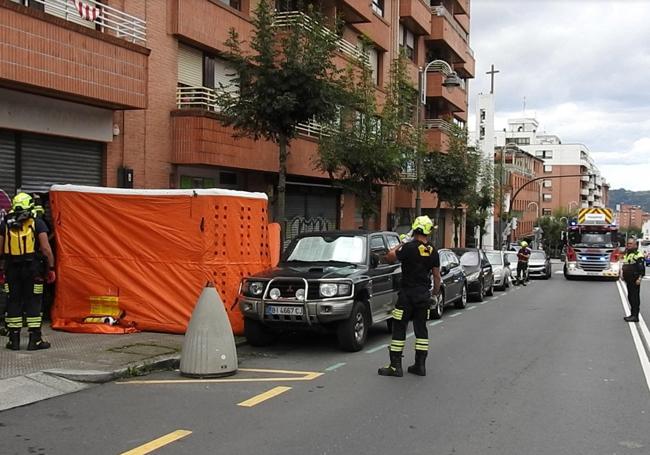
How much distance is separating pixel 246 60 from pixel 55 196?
521 centimetres

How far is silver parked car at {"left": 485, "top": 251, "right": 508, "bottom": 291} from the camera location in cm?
2311

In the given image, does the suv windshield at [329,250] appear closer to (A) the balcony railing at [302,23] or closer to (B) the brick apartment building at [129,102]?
(B) the brick apartment building at [129,102]

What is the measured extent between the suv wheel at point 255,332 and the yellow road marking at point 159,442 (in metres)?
4.14

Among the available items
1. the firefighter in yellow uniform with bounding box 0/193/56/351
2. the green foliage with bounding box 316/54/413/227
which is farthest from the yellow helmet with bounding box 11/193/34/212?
the green foliage with bounding box 316/54/413/227

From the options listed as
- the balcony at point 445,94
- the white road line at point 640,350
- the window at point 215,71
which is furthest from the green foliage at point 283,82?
the balcony at point 445,94

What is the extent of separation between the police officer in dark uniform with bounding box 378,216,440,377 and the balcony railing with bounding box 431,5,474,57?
96.5 feet

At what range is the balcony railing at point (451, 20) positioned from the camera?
35.0 meters

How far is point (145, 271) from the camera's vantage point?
35.0 feet

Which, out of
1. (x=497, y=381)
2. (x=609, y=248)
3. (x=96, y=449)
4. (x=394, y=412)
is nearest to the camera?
(x=96, y=449)

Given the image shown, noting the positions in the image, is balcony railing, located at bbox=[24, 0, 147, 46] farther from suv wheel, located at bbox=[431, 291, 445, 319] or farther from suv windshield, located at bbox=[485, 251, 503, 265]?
suv windshield, located at bbox=[485, 251, 503, 265]

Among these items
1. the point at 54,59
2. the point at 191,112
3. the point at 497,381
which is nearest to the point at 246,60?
the point at 191,112

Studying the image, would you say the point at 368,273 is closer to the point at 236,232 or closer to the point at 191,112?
the point at 236,232

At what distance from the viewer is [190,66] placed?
16.2 meters

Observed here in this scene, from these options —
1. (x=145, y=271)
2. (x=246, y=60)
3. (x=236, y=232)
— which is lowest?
(x=145, y=271)
